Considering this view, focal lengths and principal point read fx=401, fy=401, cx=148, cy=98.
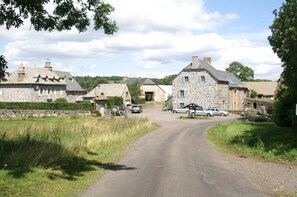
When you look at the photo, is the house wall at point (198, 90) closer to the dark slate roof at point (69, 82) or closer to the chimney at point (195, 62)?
the chimney at point (195, 62)

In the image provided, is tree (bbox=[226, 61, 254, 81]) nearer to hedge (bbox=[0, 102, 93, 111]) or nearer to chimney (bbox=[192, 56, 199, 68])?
chimney (bbox=[192, 56, 199, 68])

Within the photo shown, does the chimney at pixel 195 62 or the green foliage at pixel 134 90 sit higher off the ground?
the chimney at pixel 195 62

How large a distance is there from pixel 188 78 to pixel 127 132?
45948 millimetres

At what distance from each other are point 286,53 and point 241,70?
334ft

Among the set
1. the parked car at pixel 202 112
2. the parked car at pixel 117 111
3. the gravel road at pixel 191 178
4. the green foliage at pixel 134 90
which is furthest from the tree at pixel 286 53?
the green foliage at pixel 134 90

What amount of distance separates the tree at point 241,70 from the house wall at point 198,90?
1984 inches

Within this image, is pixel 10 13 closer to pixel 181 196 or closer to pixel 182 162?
pixel 181 196

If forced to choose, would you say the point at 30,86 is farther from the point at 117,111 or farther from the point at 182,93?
the point at 182,93

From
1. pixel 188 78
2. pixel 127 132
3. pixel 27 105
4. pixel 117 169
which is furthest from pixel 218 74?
pixel 117 169

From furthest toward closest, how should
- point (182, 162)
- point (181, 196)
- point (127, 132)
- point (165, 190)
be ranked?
point (127, 132), point (182, 162), point (165, 190), point (181, 196)

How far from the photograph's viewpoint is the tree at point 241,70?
12556 cm

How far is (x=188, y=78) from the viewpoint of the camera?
252 ft

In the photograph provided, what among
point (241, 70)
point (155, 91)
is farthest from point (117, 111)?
point (241, 70)

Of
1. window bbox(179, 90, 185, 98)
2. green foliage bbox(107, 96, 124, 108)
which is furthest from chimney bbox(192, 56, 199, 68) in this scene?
green foliage bbox(107, 96, 124, 108)
